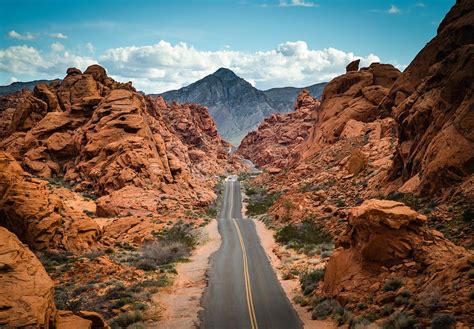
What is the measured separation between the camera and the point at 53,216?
2642cm

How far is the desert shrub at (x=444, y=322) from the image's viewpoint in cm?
Answer: 1050

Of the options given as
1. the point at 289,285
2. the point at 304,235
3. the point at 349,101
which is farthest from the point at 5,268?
the point at 349,101

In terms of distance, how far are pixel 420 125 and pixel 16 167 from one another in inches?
1188

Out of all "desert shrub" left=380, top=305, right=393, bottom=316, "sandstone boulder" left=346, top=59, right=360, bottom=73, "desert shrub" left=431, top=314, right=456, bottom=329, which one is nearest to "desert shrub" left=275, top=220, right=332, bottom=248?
"desert shrub" left=380, top=305, right=393, bottom=316

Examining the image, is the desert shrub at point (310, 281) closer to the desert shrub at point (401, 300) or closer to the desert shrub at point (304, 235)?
the desert shrub at point (401, 300)

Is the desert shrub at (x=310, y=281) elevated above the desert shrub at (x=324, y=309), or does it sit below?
below

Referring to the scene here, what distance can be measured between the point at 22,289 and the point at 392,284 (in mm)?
12655

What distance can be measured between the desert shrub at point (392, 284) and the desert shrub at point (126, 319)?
10.5 m

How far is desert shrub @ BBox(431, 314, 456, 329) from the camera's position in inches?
414

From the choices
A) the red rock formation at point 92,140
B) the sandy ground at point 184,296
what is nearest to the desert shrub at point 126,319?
the sandy ground at point 184,296

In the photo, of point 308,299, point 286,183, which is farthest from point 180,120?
point 308,299

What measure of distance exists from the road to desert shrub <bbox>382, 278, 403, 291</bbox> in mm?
3943

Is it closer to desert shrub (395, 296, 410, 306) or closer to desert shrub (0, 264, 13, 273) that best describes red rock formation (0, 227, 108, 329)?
desert shrub (0, 264, 13, 273)

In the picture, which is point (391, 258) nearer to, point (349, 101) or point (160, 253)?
point (160, 253)
